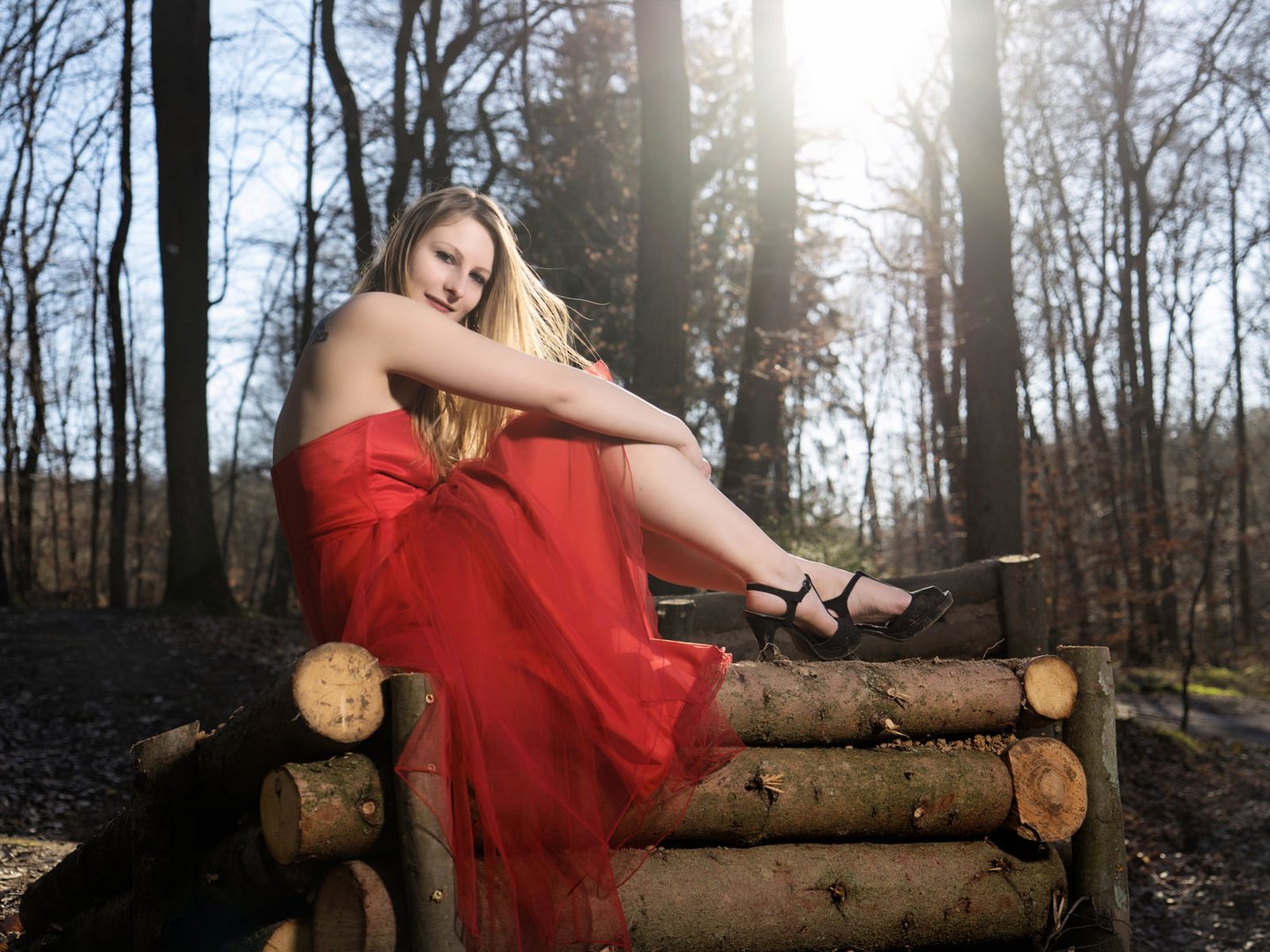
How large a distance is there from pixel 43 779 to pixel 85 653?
7.69 feet

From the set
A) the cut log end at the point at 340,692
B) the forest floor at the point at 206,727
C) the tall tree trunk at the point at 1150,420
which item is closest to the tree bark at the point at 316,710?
the cut log end at the point at 340,692

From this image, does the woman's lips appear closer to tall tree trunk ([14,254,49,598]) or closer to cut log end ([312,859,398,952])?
cut log end ([312,859,398,952])

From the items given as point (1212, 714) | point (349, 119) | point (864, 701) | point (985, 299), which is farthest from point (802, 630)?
point (349, 119)

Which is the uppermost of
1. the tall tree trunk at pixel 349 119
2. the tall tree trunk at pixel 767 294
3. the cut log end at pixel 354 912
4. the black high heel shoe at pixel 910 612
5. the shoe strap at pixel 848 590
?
the tall tree trunk at pixel 349 119

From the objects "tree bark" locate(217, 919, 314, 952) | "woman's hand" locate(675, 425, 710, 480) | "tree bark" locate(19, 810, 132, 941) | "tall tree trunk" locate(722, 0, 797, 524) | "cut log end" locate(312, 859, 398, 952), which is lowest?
"tree bark" locate(19, 810, 132, 941)

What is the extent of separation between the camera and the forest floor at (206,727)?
208 inches

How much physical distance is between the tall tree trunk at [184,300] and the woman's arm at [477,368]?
8676 mm

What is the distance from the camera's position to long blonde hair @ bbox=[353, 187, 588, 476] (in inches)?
126

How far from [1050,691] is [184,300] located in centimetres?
993

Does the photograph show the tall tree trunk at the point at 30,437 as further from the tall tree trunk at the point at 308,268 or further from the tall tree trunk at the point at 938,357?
the tall tree trunk at the point at 938,357

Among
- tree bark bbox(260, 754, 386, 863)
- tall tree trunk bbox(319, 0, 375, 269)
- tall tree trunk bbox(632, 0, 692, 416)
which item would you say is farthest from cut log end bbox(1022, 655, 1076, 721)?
tall tree trunk bbox(319, 0, 375, 269)

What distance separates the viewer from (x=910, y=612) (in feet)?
10.7

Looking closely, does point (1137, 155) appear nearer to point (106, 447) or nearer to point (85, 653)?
point (85, 653)

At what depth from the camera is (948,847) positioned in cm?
292
